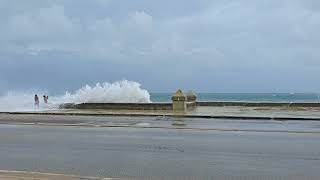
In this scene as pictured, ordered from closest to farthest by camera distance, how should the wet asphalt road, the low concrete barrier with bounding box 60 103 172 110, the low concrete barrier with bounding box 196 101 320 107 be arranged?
the wet asphalt road < the low concrete barrier with bounding box 60 103 172 110 < the low concrete barrier with bounding box 196 101 320 107

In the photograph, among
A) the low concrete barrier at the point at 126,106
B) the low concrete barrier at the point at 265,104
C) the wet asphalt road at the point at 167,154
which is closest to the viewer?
the wet asphalt road at the point at 167,154

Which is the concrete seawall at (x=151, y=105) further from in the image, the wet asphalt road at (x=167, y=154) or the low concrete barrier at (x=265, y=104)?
the wet asphalt road at (x=167, y=154)

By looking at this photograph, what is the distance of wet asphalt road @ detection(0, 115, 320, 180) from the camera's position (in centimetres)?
1083

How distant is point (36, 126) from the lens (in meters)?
24.7

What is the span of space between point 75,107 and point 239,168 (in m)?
32.6

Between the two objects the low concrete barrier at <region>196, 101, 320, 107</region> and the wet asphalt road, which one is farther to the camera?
the low concrete barrier at <region>196, 101, 320, 107</region>

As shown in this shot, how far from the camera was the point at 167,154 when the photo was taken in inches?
538

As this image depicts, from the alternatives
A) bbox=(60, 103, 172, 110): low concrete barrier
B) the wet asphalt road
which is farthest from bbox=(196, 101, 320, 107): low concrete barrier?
the wet asphalt road

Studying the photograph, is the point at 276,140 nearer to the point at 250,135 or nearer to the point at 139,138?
the point at 250,135

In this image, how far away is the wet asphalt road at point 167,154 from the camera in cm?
1083

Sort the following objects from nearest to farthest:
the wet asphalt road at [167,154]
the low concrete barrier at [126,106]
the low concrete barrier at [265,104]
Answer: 1. the wet asphalt road at [167,154]
2. the low concrete barrier at [126,106]
3. the low concrete barrier at [265,104]

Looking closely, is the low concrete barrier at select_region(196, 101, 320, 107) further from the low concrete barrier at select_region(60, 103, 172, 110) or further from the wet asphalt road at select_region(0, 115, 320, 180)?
the wet asphalt road at select_region(0, 115, 320, 180)

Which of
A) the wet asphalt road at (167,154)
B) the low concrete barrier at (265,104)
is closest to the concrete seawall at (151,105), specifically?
the low concrete barrier at (265,104)

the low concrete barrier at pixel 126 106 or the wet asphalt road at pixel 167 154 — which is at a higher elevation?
the low concrete barrier at pixel 126 106
